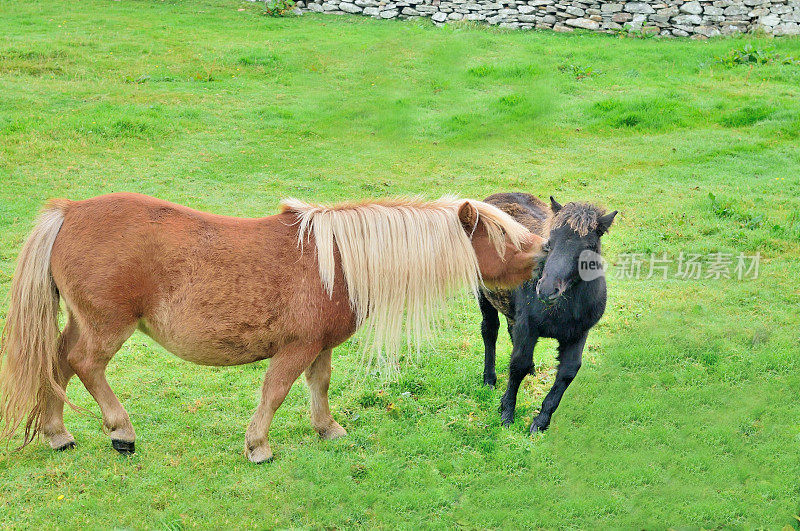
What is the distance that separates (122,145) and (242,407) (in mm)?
8725

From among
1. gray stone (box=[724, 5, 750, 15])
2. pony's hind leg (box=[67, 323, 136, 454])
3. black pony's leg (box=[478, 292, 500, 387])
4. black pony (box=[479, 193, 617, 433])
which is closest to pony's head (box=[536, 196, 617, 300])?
black pony (box=[479, 193, 617, 433])

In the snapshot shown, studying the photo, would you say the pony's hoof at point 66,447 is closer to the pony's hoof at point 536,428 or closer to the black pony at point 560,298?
the black pony at point 560,298

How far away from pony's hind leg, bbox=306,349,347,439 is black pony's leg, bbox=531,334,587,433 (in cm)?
166

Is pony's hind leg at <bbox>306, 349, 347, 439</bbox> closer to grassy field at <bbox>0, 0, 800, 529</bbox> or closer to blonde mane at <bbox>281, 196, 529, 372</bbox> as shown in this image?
grassy field at <bbox>0, 0, 800, 529</bbox>

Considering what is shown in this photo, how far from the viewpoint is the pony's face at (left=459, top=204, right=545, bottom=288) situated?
5270 mm

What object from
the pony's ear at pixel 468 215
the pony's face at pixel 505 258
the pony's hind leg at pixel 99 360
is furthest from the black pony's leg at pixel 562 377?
the pony's hind leg at pixel 99 360

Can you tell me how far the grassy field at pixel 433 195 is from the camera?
512 centimetres

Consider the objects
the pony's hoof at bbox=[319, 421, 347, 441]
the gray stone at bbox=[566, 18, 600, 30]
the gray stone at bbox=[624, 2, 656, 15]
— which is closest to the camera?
the pony's hoof at bbox=[319, 421, 347, 441]

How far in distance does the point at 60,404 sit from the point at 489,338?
3797 mm

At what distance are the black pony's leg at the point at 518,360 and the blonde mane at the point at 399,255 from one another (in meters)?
0.82

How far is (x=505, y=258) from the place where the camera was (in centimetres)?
529

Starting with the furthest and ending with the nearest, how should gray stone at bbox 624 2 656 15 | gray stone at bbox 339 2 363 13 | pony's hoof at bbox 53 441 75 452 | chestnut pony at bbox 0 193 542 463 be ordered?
gray stone at bbox 339 2 363 13, gray stone at bbox 624 2 656 15, pony's hoof at bbox 53 441 75 452, chestnut pony at bbox 0 193 542 463

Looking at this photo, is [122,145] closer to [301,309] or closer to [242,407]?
[242,407]

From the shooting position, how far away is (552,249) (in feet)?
17.5
